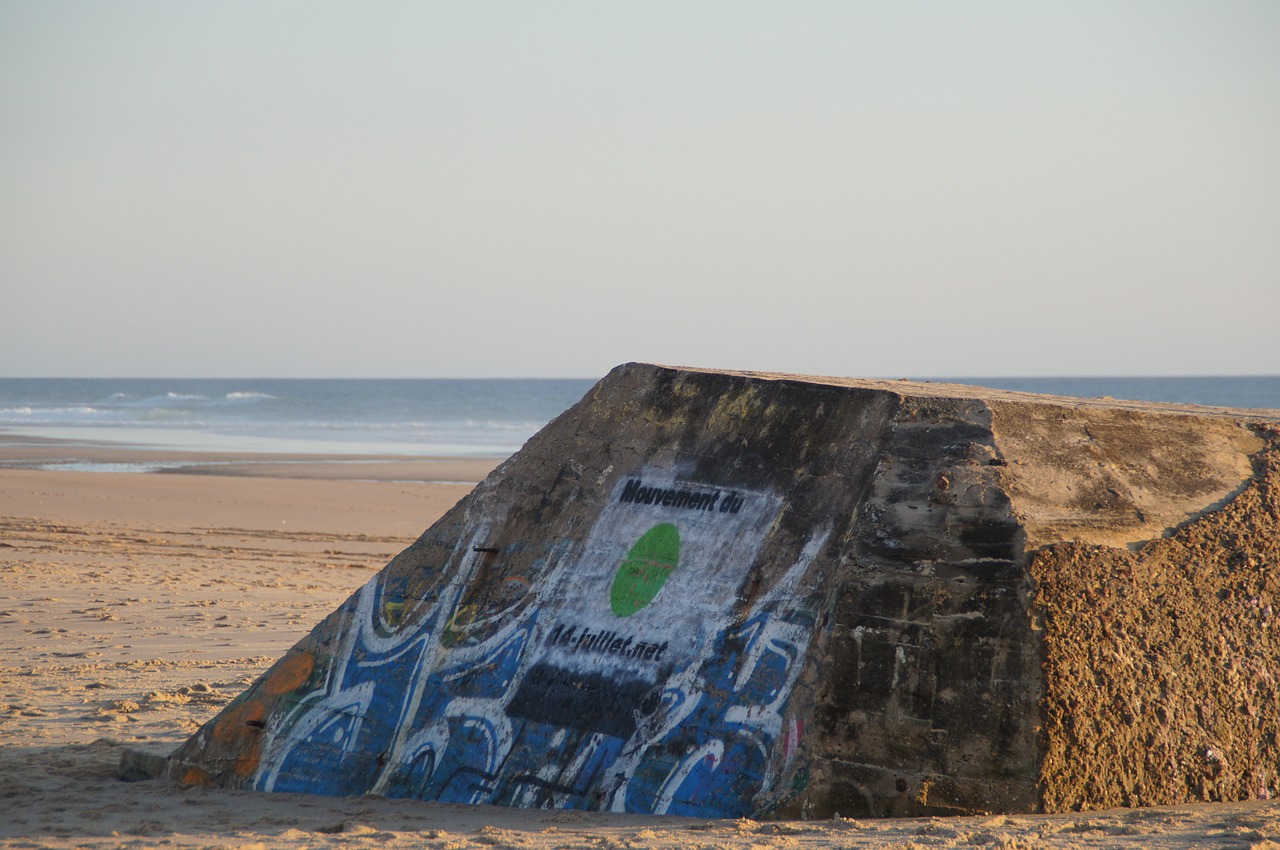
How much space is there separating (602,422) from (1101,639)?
7.37 ft

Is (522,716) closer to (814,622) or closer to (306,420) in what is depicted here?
(814,622)

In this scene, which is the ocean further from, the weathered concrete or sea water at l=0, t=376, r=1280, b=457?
the weathered concrete

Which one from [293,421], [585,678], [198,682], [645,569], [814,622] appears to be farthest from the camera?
[293,421]

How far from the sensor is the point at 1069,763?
399cm

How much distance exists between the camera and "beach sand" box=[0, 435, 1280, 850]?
3.89 metres

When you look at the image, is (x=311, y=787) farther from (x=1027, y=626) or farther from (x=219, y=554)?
(x=219, y=554)

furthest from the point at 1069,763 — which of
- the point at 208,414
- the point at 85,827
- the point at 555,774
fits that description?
the point at 208,414

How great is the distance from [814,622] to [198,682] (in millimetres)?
4227

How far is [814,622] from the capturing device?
4207mm

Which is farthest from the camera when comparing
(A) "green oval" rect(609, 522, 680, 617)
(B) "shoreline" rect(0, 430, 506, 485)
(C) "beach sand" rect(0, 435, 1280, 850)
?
(B) "shoreline" rect(0, 430, 506, 485)

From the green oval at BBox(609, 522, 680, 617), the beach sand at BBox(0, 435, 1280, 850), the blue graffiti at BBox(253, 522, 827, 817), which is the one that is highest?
the green oval at BBox(609, 522, 680, 617)

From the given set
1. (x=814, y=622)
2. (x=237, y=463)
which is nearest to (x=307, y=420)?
(x=237, y=463)

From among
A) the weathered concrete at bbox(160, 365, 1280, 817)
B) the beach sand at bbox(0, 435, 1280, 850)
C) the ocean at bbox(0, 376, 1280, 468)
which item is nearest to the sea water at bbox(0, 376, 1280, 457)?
the ocean at bbox(0, 376, 1280, 468)

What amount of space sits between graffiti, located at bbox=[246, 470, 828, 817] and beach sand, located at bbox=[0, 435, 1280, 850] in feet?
0.48
